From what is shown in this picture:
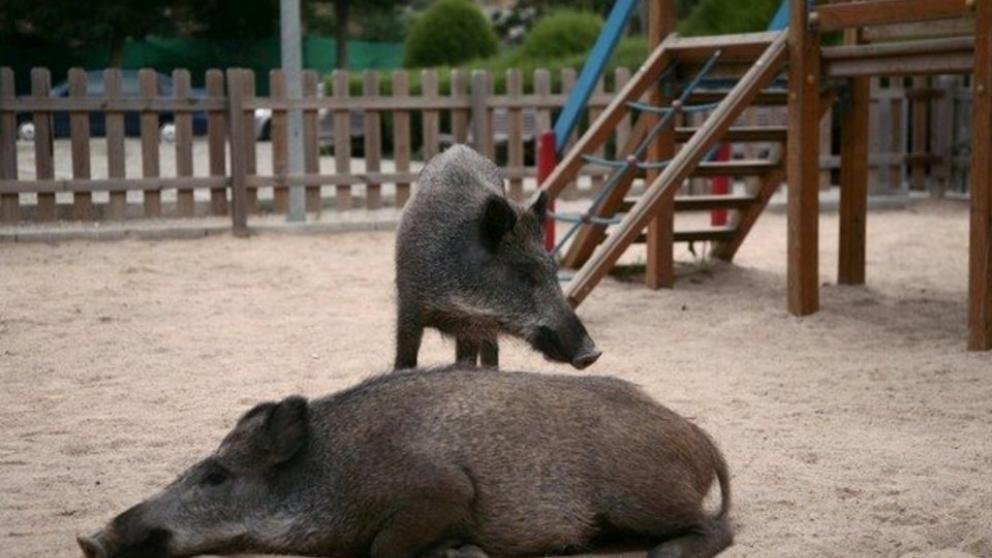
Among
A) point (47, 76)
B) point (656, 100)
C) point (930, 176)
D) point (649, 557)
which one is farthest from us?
point (930, 176)

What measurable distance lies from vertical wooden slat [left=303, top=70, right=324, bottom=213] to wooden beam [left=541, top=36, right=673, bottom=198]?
434 centimetres

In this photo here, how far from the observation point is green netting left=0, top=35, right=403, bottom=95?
2605 cm

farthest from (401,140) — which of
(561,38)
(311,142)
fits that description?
(561,38)

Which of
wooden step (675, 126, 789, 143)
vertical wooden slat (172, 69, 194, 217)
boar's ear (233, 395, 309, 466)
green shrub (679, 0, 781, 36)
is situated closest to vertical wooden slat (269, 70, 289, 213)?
vertical wooden slat (172, 69, 194, 217)

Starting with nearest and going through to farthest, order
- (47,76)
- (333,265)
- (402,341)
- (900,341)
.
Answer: (402,341) → (900,341) → (333,265) → (47,76)

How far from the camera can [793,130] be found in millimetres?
9250

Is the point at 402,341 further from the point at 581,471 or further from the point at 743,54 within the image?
the point at 743,54

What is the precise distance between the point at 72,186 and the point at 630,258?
515 cm

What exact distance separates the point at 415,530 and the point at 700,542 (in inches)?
34.0

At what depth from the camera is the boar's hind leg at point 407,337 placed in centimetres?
639

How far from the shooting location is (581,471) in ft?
14.3

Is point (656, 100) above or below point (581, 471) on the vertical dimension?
above

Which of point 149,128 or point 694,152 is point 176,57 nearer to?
point 149,128

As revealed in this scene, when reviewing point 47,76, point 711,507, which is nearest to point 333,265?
point 47,76
